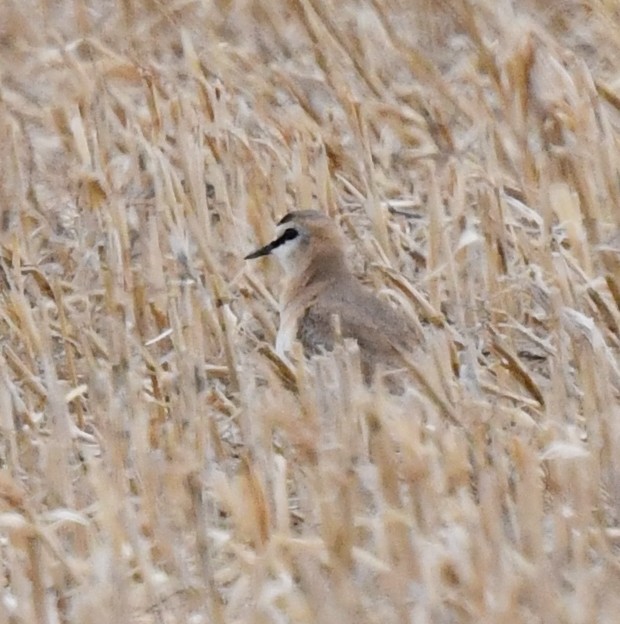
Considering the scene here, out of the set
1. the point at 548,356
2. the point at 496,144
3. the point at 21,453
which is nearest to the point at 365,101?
the point at 496,144

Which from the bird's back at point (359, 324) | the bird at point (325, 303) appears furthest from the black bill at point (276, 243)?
the bird's back at point (359, 324)

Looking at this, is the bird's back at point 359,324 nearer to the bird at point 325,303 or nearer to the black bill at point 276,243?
the bird at point 325,303

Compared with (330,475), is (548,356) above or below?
below

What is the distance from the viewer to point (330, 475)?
10.3 feet

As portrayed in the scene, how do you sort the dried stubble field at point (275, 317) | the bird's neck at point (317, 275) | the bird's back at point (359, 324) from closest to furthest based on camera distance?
1. the dried stubble field at point (275, 317)
2. the bird's back at point (359, 324)
3. the bird's neck at point (317, 275)

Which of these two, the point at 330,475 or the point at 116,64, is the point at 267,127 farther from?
the point at 330,475

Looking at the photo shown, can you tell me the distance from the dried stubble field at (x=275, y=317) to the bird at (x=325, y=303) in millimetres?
87

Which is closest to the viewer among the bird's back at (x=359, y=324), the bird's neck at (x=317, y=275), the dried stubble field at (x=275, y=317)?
the dried stubble field at (x=275, y=317)

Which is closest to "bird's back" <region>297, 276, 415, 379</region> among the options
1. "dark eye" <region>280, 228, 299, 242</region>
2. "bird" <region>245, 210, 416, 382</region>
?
"bird" <region>245, 210, 416, 382</region>

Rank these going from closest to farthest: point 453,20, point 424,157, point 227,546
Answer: point 227,546
point 424,157
point 453,20

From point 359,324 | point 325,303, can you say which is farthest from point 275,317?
point 359,324

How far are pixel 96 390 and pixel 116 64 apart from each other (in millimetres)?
2225

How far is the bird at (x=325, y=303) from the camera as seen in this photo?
179 inches

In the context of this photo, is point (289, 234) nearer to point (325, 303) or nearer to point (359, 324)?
point (325, 303)
